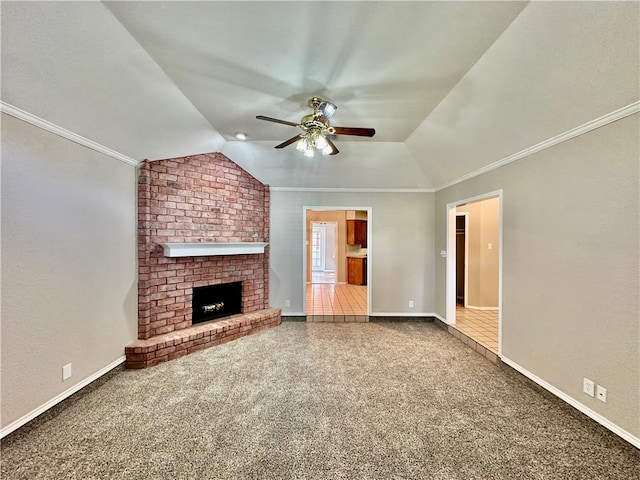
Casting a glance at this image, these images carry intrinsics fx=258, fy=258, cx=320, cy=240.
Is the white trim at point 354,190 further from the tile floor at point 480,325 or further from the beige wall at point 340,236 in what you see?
the beige wall at point 340,236

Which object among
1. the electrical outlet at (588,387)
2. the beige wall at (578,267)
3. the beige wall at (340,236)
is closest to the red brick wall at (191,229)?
the beige wall at (578,267)

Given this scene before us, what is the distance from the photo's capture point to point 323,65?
6.75ft

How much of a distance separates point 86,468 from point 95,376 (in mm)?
1265

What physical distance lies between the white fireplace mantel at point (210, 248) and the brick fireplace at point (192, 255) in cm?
3

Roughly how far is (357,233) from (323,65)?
23.4 ft

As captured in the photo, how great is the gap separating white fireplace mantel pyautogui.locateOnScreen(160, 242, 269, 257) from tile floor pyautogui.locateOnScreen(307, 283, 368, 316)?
170 cm

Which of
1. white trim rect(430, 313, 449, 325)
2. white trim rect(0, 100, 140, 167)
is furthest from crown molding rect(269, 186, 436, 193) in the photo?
white trim rect(0, 100, 140, 167)

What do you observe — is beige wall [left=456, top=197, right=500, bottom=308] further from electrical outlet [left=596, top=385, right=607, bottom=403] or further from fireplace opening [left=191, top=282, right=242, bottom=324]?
fireplace opening [left=191, top=282, right=242, bottom=324]

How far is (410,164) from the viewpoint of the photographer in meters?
4.24

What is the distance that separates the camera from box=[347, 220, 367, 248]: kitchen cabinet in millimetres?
8945

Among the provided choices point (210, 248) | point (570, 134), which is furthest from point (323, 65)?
point (210, 248)

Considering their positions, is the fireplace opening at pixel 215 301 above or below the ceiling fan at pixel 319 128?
below

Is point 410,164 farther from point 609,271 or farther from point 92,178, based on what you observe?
point 92,178

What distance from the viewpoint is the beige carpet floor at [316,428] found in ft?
5.53
